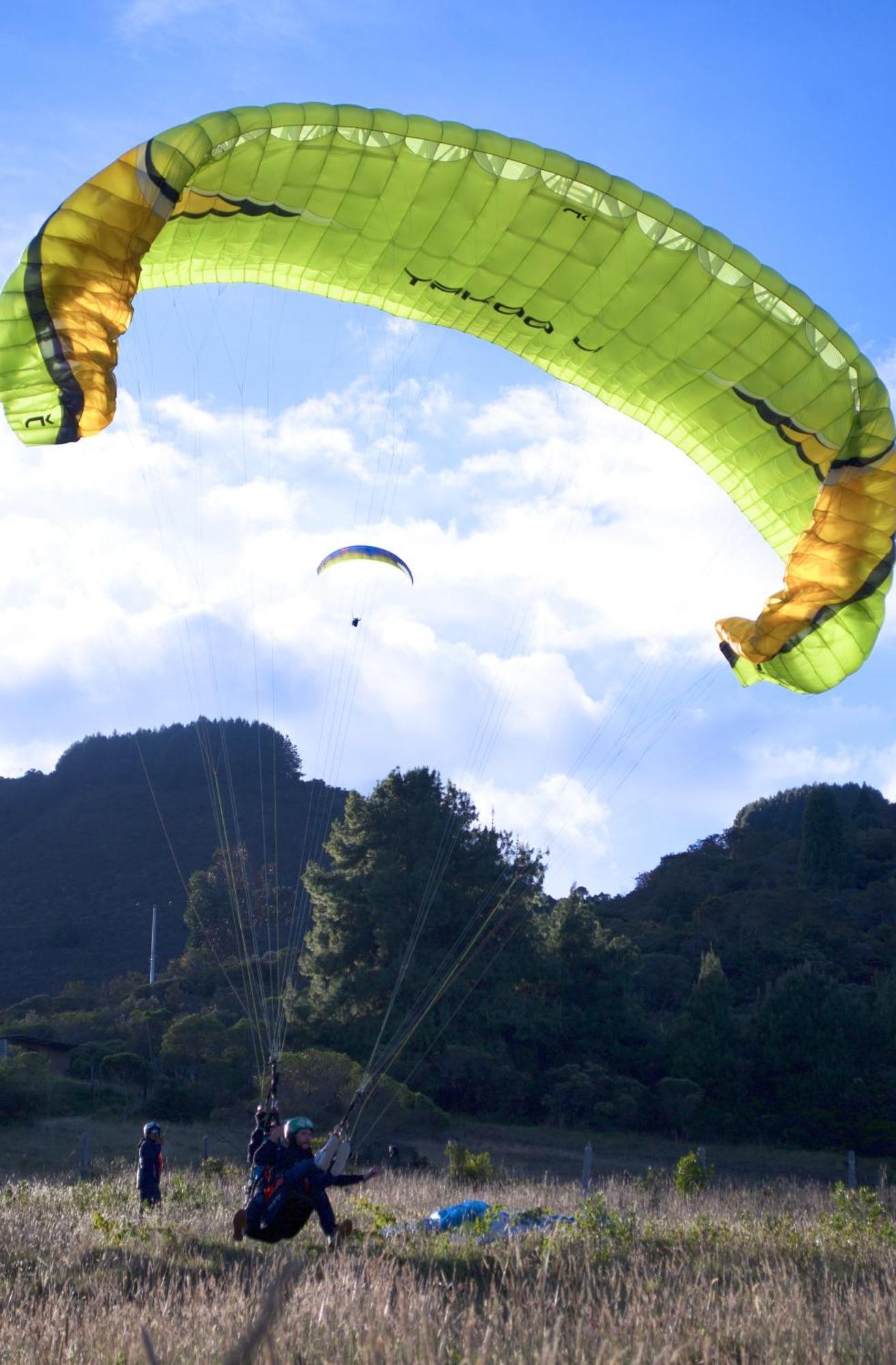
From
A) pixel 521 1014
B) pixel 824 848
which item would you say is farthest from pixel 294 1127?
pixel 824 848

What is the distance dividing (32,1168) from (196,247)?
12373mm

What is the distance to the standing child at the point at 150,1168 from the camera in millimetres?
9398

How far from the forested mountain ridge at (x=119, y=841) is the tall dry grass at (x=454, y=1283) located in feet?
113

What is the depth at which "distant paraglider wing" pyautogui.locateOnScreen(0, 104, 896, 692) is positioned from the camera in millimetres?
7004

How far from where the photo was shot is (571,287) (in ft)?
25.4

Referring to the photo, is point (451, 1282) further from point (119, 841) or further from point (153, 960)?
point (119, 841)

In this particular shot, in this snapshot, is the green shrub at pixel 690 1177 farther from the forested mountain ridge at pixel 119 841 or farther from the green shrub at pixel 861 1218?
the forested mountain ridge at pixel 119 841

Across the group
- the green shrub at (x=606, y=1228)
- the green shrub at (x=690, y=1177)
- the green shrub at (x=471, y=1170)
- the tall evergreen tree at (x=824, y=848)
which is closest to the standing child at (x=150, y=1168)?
the green shrub at (x=606, y=1228)

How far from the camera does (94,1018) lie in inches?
1210

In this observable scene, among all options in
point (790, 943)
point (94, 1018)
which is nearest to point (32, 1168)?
point (94, 1018)

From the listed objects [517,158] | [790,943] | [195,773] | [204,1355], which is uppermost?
[195,773]

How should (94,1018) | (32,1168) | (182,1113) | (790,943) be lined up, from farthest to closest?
(790,943) → (94,1018) → (182,1113) → (32,1168)

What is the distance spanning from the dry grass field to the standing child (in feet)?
0.94

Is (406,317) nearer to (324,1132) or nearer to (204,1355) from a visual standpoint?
(204,1355)
